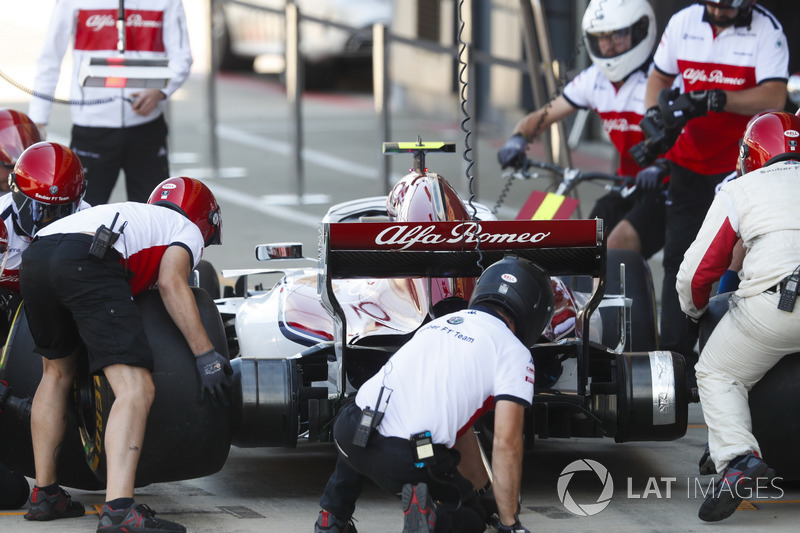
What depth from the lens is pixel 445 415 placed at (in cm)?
466

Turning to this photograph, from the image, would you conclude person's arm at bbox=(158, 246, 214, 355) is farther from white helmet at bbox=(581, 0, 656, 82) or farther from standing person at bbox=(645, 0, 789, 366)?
white helmet at bbox=(581, 0, 656, 82)

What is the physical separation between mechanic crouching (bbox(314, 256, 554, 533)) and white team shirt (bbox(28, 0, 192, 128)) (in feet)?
13.6

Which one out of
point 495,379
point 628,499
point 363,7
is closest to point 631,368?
point 628,499

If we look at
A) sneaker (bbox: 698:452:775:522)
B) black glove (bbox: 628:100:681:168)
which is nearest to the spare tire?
sneaker (bbox: 698:452:775:522)

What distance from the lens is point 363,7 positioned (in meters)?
20.0

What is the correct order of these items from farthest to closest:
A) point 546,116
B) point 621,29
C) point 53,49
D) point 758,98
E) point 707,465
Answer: point 546,116, point 53,49, point 621,29, point 758,98, point 707,465

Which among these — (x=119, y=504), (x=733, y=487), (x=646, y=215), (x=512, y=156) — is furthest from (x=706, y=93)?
(x=119, y=504)

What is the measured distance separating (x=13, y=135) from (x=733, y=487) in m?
3.95

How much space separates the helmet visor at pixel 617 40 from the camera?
8094 millimetres

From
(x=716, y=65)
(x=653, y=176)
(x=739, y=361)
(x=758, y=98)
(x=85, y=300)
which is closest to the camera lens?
(x=85, y=300)

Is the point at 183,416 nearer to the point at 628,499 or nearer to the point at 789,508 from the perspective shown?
the point at 628,499

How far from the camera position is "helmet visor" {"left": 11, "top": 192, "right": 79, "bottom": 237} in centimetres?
570

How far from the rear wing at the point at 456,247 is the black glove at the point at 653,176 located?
2508mm

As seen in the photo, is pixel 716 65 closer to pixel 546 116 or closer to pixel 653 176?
pixel 653 176
